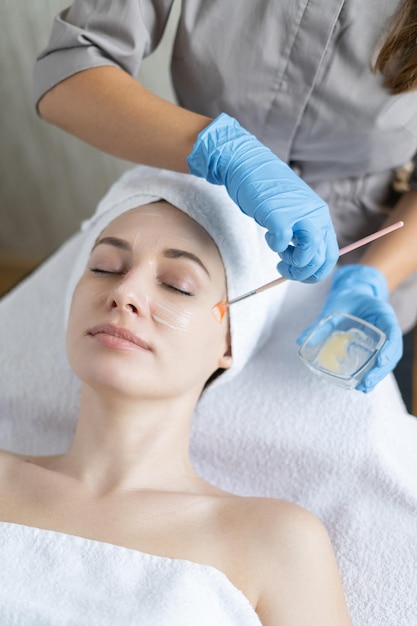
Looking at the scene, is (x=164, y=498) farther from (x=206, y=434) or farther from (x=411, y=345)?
(x=411, y=345)

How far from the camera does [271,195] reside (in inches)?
45.5

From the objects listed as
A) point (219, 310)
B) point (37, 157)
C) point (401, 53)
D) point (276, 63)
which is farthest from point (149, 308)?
point (37, 157)

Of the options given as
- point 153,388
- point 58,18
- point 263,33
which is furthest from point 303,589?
point 58,18

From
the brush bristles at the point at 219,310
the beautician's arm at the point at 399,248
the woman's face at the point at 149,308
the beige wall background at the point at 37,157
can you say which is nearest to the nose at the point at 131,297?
the woman's face at the point at 149,308

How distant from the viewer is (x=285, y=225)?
111 cm

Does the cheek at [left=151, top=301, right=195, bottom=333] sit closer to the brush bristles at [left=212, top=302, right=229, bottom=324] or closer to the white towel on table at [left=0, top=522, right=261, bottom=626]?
the brush bristles at [left=212, top=302, right=229, bottom=324]

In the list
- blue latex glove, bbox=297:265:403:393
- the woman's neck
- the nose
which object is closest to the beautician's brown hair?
blue latex glove, bbox=297:265:403:393

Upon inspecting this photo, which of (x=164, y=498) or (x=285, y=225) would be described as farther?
(x=164, y=498)

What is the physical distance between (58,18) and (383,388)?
3.28ft

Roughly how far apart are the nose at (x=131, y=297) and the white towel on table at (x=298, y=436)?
1.17 ft

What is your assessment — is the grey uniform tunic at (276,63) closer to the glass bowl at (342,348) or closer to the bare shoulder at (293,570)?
the glass bowl at (342,348)

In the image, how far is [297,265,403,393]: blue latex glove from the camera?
1339 mm

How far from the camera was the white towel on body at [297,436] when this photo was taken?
127cm

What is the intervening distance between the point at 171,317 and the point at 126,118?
1.24ft
